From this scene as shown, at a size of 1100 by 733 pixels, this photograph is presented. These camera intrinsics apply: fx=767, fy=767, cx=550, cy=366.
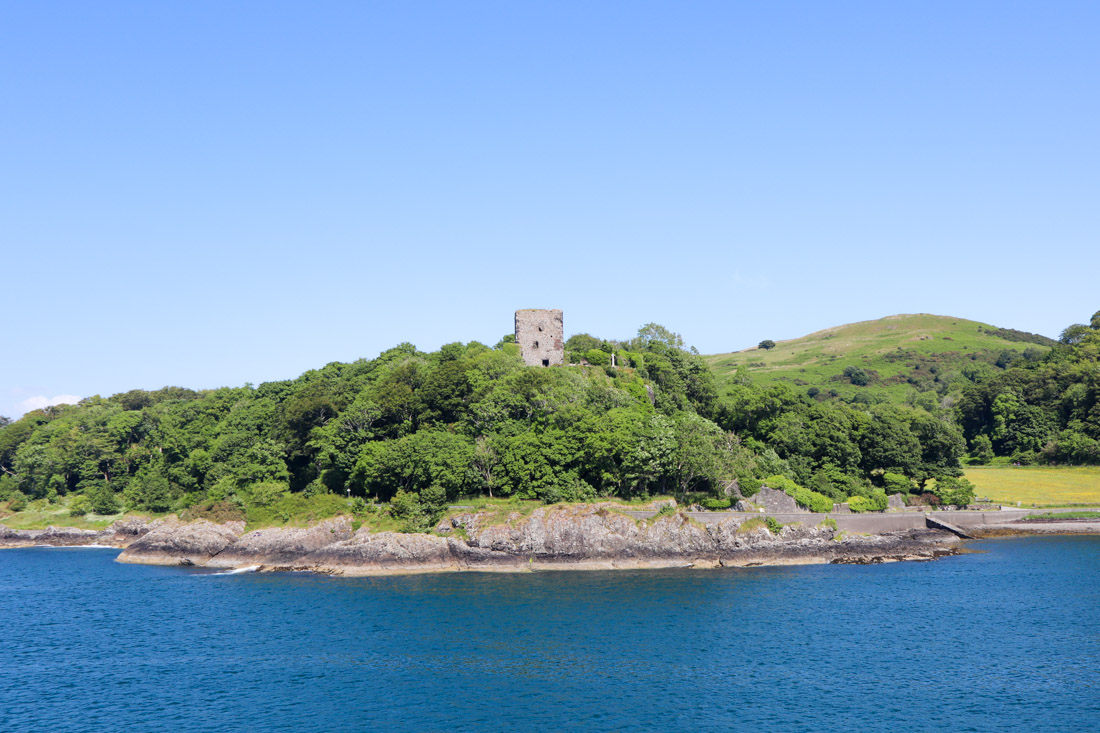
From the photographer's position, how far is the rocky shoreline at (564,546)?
246 feet

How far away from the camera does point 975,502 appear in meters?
96.2

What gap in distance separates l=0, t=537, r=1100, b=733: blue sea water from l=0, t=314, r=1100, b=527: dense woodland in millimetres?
13275

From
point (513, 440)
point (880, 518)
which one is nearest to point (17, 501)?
point (513, 440)

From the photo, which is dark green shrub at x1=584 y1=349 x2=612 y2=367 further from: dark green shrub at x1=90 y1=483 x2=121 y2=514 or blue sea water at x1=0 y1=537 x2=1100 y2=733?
dark green shrub at x1=90 y1=483 x2=121 y2=514

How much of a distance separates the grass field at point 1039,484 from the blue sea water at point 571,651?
30182 millimetres

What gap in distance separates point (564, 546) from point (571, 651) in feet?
84.2

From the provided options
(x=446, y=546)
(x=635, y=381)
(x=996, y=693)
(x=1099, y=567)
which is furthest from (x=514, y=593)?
(x=1099, y=567)

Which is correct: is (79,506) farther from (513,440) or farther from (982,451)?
(982,451)

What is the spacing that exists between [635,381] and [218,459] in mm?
58159

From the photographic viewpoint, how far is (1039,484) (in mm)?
110062

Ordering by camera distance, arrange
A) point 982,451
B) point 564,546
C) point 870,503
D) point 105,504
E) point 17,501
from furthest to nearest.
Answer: point 982,451 → point 17,501 → point 105,504 → point 870,503 → point 564,546

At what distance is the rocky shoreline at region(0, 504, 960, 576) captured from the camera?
7494 cm

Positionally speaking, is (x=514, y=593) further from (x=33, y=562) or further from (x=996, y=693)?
(x=33, y=562)

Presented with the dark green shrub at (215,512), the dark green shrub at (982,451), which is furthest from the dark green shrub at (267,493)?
the dark green shrub at (982,451)
